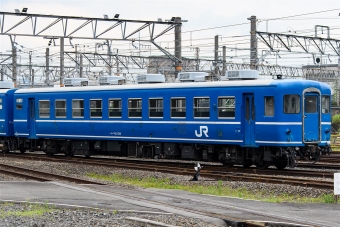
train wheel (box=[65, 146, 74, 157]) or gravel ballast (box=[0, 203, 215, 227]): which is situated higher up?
train wheel (box=[65, 146, 74, 157])

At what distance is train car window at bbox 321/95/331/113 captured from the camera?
23906 millimetres

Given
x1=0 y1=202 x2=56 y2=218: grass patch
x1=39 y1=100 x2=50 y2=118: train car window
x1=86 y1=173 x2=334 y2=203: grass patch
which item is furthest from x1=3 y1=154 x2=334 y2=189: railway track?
x1=0 y1=202 x2=56 y2=218: grass patch

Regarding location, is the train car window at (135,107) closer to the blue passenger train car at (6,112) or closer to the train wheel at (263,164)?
the train wheel at (263,164)

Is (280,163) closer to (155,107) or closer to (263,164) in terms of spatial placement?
(263,164)

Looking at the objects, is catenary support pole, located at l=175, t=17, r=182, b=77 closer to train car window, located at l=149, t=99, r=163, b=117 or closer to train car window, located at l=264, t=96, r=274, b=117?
train car window, located at l=149, t=99, r=163, b=117

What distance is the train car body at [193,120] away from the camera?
74.5 feet

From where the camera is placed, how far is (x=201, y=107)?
81.1 feet

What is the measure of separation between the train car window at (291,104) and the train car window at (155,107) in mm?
5491

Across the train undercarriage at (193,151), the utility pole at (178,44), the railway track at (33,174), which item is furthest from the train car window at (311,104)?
the utility pole at (178,44)

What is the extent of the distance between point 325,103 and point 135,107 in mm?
7596

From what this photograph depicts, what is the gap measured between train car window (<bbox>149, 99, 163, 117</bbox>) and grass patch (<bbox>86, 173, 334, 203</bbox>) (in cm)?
460

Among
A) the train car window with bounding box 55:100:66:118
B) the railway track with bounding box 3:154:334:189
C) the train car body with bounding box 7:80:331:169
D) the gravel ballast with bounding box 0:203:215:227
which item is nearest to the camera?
the gravel ballast with bounding box 0:203:215:227

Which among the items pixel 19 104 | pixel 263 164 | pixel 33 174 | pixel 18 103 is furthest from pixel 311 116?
pixel 18 103

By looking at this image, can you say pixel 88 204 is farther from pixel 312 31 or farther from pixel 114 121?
pixel 312 31
